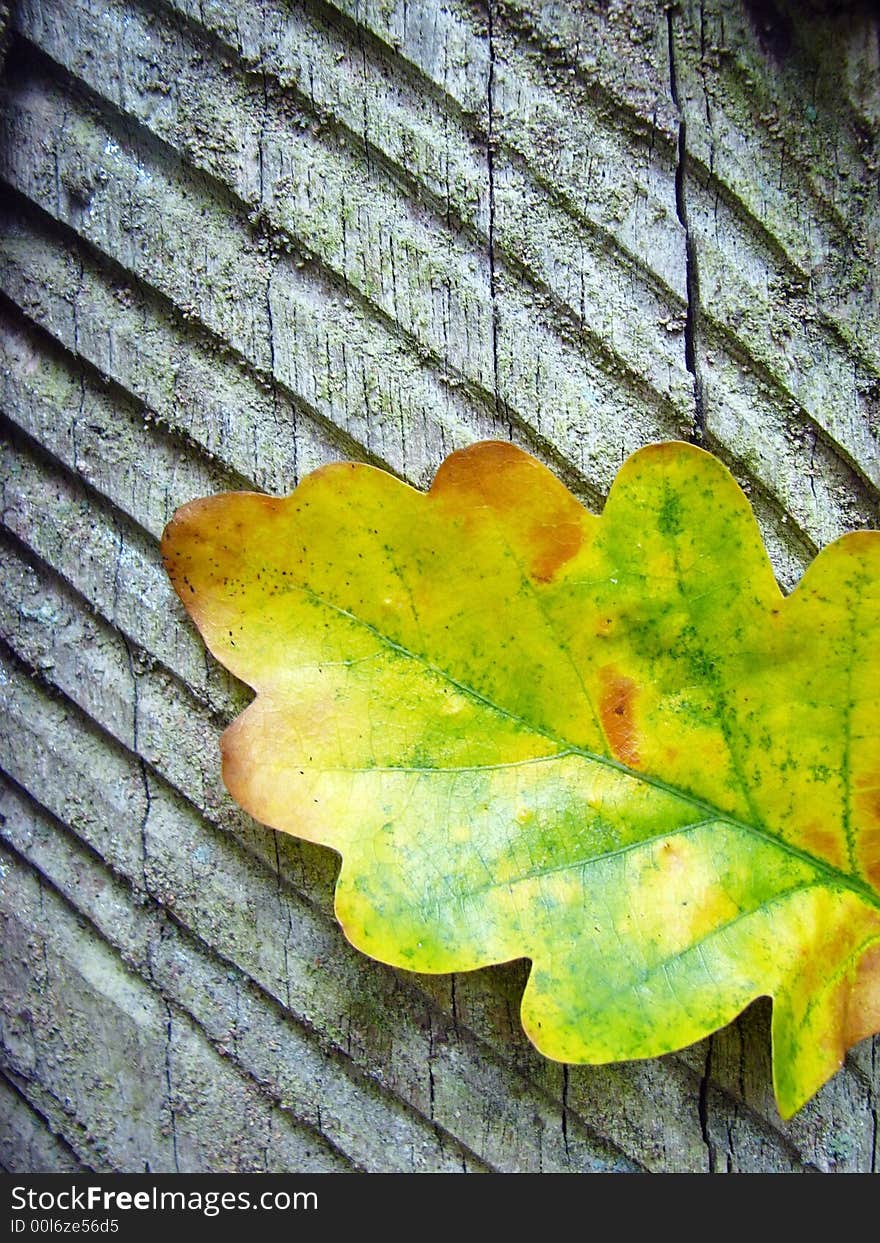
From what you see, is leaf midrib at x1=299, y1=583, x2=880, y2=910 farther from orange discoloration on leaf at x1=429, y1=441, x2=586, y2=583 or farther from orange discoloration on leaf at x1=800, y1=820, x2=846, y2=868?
orange discoloration on leaf at x1=429, y1=441, x2=586, y2=583

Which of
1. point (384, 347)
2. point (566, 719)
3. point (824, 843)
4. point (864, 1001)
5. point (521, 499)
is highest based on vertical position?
point (384, 347)

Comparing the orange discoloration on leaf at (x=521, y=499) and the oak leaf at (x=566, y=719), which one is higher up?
the orange discoloration on leaf at (x=521, y=499)

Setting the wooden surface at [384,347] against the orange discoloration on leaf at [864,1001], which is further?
the wooden surface at [384,347]

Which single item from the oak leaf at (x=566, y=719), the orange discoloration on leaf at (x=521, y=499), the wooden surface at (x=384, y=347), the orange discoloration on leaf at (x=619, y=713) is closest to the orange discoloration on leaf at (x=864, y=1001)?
the oak leaf at (x=566, y=719)

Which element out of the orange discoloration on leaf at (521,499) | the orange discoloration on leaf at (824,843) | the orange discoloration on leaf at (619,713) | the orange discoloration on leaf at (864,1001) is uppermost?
the orange discoloration on leaf at (521,499)

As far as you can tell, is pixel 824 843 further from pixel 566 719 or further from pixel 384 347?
pixel 384 347

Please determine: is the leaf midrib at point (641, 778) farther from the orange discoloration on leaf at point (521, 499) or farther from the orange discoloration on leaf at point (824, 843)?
the orange discoloration on leaf at point (521, 499)

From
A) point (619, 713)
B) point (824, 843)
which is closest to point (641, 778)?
point (619, 713)
